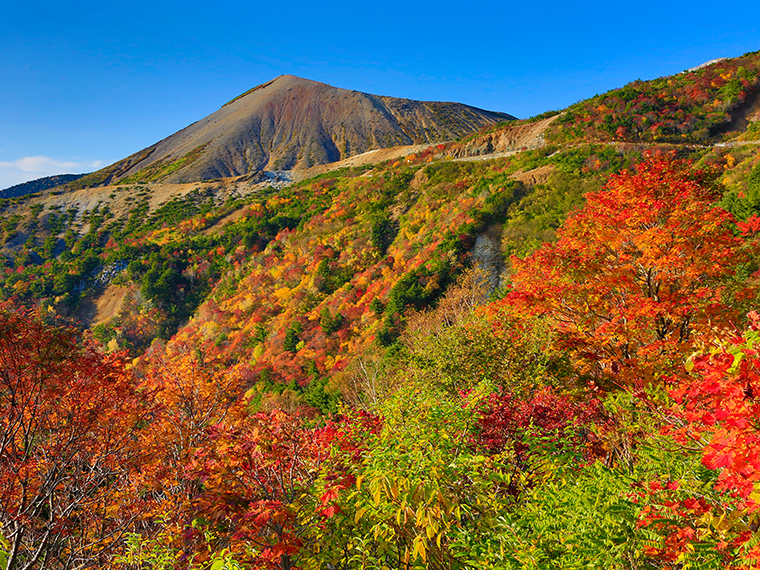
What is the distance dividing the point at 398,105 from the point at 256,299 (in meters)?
110

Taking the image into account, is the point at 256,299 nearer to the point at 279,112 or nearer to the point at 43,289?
the point at 43,289

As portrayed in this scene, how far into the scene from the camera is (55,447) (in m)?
5.33

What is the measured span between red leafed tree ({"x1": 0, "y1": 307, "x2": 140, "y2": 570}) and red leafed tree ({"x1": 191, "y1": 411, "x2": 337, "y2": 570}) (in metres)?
1.23

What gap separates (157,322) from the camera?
4247 cm

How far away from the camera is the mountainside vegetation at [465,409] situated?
2785 mm

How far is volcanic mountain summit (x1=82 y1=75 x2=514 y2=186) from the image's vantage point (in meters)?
96.8

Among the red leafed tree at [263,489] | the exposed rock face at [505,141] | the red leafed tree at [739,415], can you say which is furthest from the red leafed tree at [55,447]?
the exposed rock face at [505,141]

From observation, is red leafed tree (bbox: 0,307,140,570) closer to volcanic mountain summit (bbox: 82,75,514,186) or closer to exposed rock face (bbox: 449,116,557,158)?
exposed rock face (bbox: 449,116,557,158)

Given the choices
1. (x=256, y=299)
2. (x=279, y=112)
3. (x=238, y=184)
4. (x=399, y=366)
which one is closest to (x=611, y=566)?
(x=399, y=366)

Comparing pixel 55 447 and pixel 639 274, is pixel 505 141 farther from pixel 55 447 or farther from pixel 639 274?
pixel 55 447

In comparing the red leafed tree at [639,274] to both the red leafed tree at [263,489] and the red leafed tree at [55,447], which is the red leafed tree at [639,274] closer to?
the red leafed tree at [263,489]

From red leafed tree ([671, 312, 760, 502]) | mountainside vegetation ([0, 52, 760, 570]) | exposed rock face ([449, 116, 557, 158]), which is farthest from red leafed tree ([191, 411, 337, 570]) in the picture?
exposed rock face ([449, 116, 557, 158])

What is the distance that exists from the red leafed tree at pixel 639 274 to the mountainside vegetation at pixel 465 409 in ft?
0.23

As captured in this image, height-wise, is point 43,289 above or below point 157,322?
above
